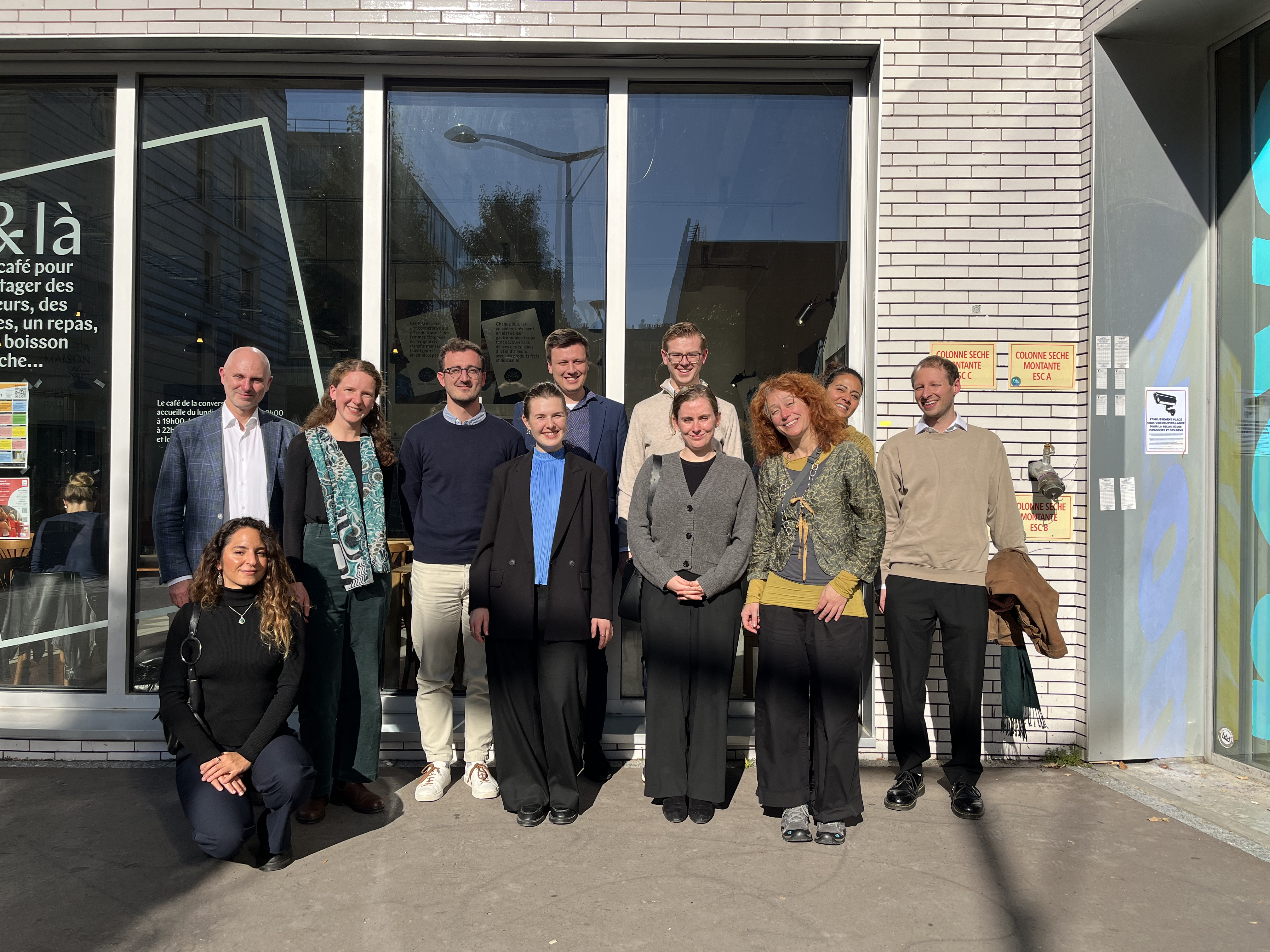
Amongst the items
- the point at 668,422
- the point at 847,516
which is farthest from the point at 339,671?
the point at 847,516

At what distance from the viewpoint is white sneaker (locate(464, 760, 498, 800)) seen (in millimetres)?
4305

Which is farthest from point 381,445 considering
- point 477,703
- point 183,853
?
point 183,853

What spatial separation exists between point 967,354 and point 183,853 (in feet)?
14.6

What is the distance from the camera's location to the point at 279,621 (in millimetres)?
3564

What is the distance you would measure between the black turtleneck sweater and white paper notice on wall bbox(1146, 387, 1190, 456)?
4425 mm

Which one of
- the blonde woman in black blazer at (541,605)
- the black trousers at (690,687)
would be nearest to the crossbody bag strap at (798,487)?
the black trousers at (690,687)

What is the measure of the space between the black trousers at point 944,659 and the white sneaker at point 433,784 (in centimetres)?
217

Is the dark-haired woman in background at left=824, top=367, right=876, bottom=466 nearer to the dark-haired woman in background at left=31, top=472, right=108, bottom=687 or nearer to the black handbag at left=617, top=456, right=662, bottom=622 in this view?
the black handbag at left=617, top=456, right=662, bottom=622

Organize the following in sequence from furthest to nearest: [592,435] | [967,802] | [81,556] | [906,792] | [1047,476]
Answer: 1. [81,556]
2. [1047,476]
3. [592,435]
4. [906,792]
5. [967,802]

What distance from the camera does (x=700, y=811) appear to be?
404cm

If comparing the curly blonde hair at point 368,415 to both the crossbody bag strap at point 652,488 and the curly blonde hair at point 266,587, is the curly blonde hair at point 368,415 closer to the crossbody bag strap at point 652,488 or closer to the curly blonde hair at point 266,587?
the curly blonde hair at point 266,587

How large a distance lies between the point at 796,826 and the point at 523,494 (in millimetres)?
1838

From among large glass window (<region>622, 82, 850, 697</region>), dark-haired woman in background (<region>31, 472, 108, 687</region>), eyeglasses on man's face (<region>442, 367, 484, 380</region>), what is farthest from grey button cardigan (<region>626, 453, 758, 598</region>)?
dark-haired woman in background (<region>31, 472, 108, 687</region>)

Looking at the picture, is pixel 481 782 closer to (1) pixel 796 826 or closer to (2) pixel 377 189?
(1) pixel 796 826
